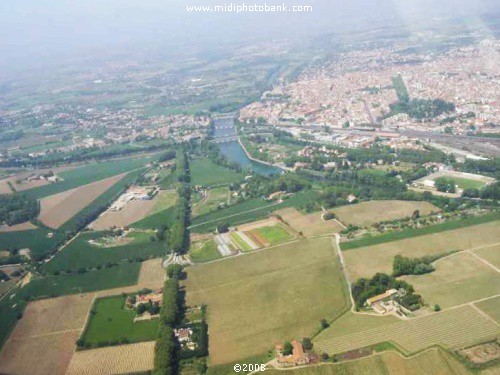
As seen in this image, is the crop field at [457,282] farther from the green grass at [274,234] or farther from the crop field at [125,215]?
the crop field at [125,215]

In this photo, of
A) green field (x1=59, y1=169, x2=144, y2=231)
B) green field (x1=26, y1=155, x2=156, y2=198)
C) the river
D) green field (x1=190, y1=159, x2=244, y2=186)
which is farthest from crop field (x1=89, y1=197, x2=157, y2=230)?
the river

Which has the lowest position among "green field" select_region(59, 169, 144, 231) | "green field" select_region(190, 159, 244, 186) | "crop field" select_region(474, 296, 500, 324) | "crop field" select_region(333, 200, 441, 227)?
"green field" select_region(190, 159, 244, 186)

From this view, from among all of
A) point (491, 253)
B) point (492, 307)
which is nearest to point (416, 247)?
point (491, 253)

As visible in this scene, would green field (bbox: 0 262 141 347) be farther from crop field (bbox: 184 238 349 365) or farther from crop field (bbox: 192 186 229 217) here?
crop field (bbox: 192 186 229 217)

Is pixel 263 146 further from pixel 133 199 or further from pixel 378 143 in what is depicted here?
pixel 133 199

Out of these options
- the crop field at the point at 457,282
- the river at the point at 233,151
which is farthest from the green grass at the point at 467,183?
the river at the point at 233,151

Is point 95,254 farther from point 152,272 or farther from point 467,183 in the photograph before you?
point 467,183
